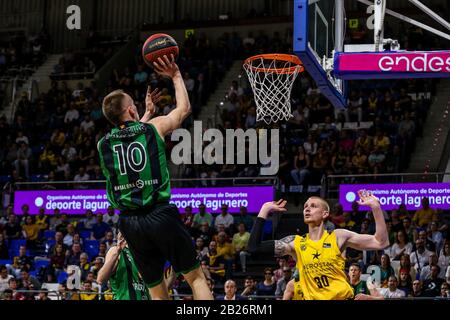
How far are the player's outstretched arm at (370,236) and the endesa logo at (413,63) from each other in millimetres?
2358

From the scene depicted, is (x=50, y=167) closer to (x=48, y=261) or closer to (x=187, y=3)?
(x=48, y=261)

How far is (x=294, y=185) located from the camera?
17891 millimetres

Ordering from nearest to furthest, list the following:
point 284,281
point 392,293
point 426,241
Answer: point 392,293, point 284,281, point 426,241

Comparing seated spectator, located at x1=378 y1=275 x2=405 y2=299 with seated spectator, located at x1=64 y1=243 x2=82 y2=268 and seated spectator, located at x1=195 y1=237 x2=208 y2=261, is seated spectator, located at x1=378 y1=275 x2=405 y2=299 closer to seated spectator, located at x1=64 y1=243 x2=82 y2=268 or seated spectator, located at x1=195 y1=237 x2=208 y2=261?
seated spectator, located at x1=195 y1=237 x2=208 y2=261

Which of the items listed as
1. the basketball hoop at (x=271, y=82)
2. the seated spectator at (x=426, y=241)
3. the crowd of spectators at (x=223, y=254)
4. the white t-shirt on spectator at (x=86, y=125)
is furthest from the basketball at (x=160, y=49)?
the white t-shirt on spectator at (x=86, y=125)

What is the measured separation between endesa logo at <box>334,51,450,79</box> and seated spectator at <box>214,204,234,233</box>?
8.79m

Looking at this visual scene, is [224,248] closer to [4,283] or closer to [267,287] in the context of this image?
[267,287]

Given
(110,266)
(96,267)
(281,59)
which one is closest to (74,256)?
(96,267)

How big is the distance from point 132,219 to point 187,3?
873 inches

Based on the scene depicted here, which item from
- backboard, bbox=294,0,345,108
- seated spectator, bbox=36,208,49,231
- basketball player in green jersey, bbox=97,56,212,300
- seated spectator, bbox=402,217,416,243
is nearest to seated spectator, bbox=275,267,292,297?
seated spectator, bbox=402,217,416,243

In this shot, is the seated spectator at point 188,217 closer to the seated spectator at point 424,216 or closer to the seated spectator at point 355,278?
the seated spectator at point 424,216

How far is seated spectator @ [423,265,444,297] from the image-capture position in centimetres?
1282

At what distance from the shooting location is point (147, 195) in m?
5.74

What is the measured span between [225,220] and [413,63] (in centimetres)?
903
